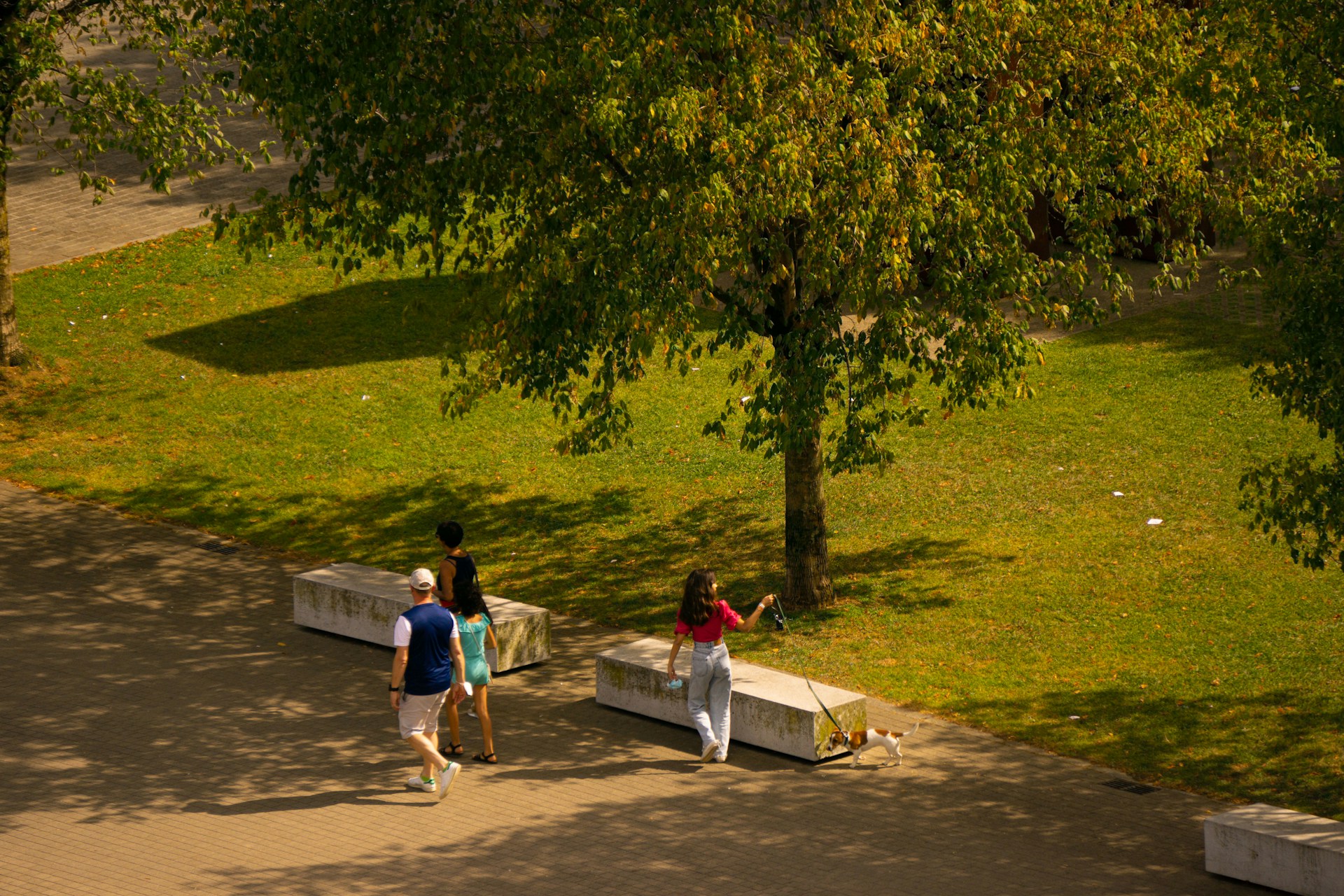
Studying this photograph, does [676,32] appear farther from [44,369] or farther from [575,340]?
[44,369]

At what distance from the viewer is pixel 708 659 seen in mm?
10727

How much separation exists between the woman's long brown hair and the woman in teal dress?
145 cm

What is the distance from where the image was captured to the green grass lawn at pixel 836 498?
1227 centimetres

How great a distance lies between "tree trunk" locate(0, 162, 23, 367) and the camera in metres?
19.9

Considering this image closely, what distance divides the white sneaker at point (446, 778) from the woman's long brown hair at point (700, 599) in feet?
6.34

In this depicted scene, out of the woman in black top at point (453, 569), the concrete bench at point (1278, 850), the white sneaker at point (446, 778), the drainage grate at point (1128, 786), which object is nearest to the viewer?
the concrete bench at point (1278, 850)

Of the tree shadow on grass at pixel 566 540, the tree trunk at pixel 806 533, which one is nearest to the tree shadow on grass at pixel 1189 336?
the tree shadow on grass at pixel 566 540

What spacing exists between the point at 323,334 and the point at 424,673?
13.0 meters

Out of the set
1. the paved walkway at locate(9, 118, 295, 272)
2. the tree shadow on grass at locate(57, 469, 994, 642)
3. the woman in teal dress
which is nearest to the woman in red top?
the woman in teal dress

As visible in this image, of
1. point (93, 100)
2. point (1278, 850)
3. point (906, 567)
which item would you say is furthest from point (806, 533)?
point (93, 100)

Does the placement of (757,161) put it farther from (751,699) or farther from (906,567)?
(906,567)

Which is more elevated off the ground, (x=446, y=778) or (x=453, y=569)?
(x=453, y=569)

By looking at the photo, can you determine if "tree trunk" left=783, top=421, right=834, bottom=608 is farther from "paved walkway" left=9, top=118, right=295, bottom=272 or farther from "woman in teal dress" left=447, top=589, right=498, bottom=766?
"paved walkway" left=9, top=118, right=295, bottom=272

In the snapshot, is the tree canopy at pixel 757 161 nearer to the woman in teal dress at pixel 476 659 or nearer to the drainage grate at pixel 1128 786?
the woman in teal dress at pixel 476 659
